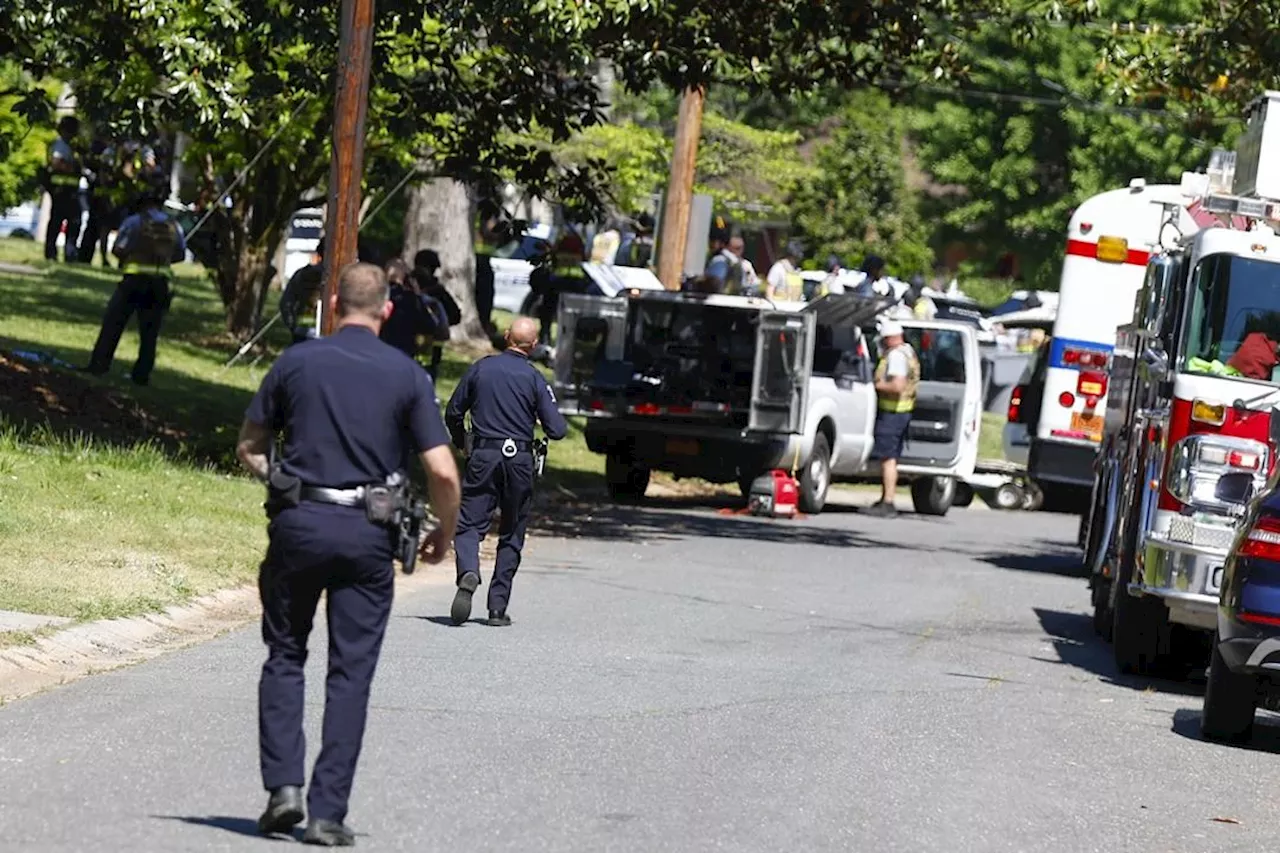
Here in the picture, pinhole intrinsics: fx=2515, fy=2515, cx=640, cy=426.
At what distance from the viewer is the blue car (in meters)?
11.0

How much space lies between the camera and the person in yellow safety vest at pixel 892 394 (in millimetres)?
25344

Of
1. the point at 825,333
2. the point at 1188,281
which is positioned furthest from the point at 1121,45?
the point at 1188,281

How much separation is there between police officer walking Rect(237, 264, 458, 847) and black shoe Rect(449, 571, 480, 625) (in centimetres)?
581

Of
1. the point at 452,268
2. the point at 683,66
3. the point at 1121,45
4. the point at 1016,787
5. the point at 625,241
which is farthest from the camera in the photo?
the point at 625,241

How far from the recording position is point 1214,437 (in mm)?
Result: 13281

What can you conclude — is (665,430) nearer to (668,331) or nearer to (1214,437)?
(668,331)

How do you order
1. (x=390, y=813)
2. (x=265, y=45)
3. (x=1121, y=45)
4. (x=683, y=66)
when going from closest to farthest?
(x=390, y=813) < (x=265, y=45) < (x=683, y=66) < (x=1121, y=45)

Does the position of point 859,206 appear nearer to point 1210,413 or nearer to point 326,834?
point 1210,413

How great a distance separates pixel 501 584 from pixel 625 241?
22.6 metres

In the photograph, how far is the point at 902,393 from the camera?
25.3 metres

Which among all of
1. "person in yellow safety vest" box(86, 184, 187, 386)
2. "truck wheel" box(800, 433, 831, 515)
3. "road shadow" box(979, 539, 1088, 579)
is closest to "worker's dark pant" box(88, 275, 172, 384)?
"person in yellow safety vest" box(86, 184, 187, 386)

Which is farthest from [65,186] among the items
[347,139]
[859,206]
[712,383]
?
[859,206]

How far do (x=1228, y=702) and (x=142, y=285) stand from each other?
13.2m

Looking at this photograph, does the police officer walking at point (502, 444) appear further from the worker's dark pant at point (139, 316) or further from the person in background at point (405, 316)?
the worker's dark pant at point (139, 316)
